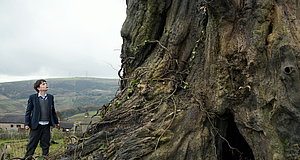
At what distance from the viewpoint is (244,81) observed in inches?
216

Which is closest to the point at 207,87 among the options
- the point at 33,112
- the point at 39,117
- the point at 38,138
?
the point at 39,117

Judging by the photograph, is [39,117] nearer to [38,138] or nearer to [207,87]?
[38,138]

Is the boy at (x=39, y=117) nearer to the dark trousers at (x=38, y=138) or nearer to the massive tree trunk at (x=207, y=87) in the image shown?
the dark trousers at (x=38, y=138)

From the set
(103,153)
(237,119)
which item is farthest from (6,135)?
(237,119)

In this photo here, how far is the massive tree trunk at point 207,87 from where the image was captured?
4.88m

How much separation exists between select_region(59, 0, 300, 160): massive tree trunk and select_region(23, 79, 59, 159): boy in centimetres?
173

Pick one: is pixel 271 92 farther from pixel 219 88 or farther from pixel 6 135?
pixel 6 135

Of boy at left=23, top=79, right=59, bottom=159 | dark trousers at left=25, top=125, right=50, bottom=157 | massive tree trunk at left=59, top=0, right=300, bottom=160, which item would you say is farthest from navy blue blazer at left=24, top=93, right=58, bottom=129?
massive tree trunk at left=59, top=0, right=300, bottom=160

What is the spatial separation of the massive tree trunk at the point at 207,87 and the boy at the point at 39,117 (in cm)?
173

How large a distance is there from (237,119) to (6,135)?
36.5 meters

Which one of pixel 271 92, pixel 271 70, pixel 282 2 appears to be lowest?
pixel 271 92

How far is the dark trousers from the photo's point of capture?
317 inches

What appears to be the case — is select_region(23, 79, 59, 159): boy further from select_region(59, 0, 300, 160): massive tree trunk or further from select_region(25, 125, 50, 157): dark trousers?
select_region(59, 0, 300, 160): massive tree trunk

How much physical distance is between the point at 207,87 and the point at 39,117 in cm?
509
